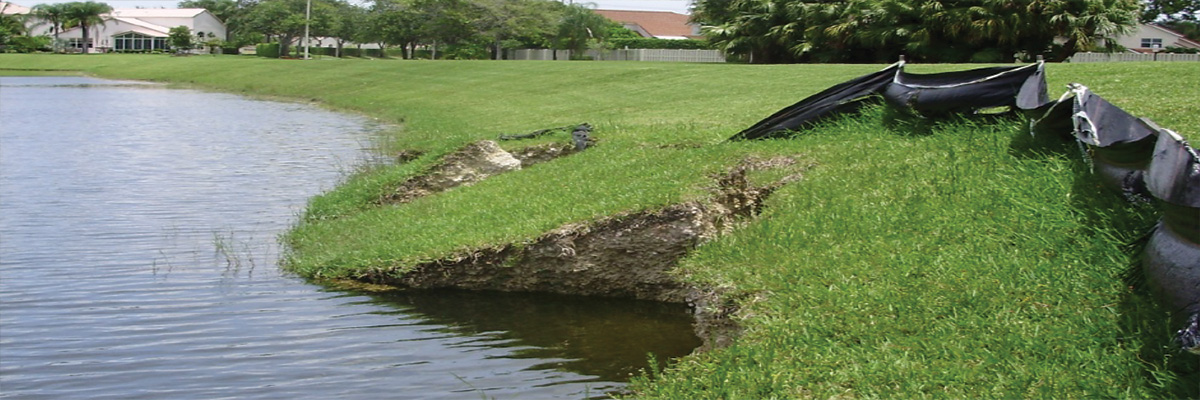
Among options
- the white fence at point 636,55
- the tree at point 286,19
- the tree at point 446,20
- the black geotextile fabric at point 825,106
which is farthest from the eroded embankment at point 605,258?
the tree at point 286,19

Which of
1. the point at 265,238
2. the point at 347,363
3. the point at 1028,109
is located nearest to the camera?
the point at 347,363

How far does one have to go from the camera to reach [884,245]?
7238 millimetres

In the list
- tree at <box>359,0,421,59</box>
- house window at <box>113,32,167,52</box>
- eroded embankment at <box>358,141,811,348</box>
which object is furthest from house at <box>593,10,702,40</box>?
eroded embankment at <box>358,141,811,348</box>

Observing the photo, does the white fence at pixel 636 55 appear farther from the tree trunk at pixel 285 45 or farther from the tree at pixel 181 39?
the tree at pixel 181 39

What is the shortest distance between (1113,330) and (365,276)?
5.91 metres

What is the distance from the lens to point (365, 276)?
371 inches

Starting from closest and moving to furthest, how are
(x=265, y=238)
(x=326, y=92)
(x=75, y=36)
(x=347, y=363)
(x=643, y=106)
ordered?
(x=347, y=363) < (x=265, y=238) < (x=643, y=106) < (x=326, y=92) < (x=75, y=36)

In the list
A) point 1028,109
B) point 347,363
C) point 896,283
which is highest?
point 1028,109

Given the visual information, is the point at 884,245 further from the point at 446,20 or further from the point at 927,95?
the point at 446,20

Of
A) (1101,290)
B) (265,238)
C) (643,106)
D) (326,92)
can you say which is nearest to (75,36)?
(326,92)

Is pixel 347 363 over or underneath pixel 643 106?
underneath

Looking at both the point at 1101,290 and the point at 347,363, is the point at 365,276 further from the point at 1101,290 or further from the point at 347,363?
the point at 1101,290

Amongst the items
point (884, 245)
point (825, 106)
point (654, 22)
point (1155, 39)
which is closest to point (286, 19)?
point (654, 22)

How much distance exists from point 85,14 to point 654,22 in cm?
5288
